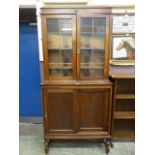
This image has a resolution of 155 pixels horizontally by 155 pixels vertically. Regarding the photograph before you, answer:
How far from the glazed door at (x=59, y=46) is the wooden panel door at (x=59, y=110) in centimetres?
21

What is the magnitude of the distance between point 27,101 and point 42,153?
45.2 inches

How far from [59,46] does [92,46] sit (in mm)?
416

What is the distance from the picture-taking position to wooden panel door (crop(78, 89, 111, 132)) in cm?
238

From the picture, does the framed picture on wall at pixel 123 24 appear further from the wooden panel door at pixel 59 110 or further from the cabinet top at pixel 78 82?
the wooden panel door at pixel 59 110

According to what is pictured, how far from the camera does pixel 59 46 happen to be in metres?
2.36

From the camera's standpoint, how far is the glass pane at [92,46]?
2289mm

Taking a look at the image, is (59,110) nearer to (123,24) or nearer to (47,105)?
(47,105)

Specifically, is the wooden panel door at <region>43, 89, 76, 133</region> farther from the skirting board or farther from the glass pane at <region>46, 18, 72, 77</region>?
the skirting board

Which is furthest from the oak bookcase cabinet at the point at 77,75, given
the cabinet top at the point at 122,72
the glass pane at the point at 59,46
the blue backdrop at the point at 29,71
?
the blue backdrop at the point at 29,71

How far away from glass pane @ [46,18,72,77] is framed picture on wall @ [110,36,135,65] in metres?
0.77

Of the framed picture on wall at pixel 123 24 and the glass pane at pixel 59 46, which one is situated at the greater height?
the framed picture on wall at pixel 123 24

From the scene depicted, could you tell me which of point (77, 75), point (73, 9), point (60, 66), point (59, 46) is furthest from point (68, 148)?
point (73, 9)
